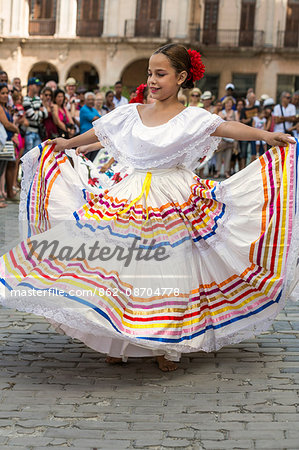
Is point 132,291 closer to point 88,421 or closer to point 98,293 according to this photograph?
point 98,293

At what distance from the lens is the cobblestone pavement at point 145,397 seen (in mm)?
3514

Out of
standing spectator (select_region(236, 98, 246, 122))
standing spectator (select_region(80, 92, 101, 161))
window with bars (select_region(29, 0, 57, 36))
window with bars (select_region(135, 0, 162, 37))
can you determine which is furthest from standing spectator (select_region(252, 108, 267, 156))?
window with bars (select_region(29, 0, 57, 36))

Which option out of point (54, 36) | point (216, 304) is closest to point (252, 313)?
point (216, 304)

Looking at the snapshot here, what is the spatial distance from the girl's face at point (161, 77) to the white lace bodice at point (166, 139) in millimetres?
162

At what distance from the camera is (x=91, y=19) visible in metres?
39.0

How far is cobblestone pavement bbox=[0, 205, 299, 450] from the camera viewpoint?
351cm

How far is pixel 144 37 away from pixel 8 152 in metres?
28.5

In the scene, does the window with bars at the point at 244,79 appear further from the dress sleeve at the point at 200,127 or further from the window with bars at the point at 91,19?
the dress sleeve at the point at 200,127

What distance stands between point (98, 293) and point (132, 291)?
0.21 meters

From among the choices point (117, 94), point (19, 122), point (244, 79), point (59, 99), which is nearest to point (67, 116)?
point (59, 99)

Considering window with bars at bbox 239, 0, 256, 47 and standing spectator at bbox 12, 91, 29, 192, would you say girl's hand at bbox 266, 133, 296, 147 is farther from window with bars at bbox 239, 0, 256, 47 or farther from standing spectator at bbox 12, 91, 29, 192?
window with bars at bbox 239, 0, 256, 47

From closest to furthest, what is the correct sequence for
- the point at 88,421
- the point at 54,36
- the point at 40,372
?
the point at 88,421 < the point at 40,372 < the point at 54,36

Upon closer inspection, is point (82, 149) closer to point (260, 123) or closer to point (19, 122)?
point (19, 122)

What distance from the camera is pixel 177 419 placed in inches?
148
